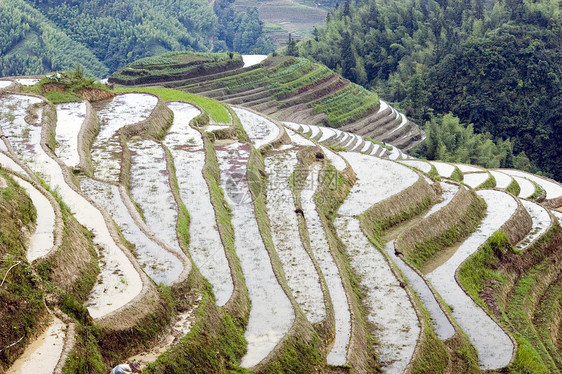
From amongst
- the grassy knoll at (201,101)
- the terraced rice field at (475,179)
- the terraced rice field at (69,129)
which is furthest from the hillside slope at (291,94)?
the terraced rice field at (69,129)

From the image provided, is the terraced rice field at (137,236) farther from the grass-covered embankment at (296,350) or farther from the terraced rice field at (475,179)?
the terraced rice field at (475,179)

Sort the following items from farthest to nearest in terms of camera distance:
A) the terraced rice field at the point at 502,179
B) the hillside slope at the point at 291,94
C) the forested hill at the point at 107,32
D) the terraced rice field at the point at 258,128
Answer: the forested hill at the point at 107,32 → the hillside slope at the point at 291,94 → the terraced rice field at the point at 502,179 → the terraced rice field at the point at 258,128

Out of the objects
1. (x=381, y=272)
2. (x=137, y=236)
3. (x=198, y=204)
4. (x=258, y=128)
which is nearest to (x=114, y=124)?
(x=258, y=128)

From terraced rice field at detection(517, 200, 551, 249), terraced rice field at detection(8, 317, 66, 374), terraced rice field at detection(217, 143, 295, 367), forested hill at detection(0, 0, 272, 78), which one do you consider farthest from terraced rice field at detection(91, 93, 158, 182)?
forested hill at detection(0, 0, 272, 78)

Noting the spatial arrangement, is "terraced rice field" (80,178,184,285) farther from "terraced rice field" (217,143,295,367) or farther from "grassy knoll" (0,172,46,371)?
"grassy knoll" (0,172,46,371)

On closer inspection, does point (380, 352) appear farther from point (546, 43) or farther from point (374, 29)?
point (374, 29)

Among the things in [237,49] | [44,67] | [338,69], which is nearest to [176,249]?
[338,69]
